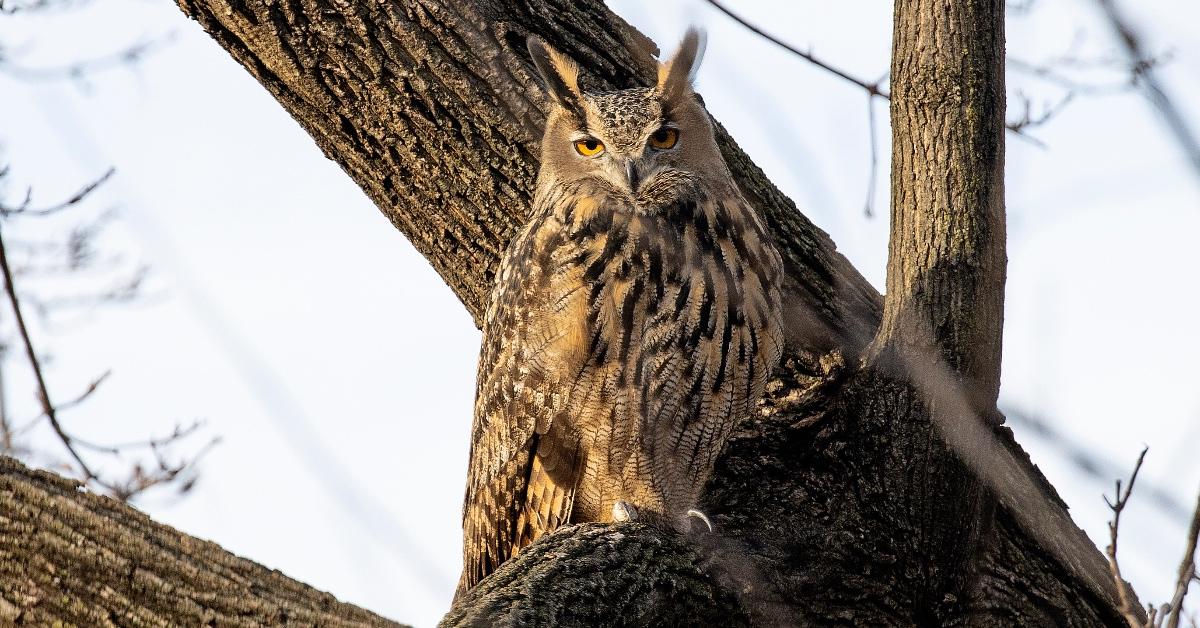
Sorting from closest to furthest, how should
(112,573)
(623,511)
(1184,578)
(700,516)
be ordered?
(1184,578) < (112,573) < (700,516) < (623,511)

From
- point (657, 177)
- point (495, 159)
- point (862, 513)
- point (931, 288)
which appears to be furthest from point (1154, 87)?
point (495, 159)

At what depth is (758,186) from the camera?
3.30 metres

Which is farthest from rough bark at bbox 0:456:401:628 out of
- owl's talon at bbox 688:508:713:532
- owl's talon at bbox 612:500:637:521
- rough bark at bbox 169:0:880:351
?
rough bark at bbox 169:0:880:351

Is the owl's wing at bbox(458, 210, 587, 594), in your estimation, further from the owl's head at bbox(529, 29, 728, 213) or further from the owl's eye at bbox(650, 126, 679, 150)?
the owl's eye at bbox(650, 126, 679, 150)

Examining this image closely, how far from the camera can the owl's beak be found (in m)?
2.96

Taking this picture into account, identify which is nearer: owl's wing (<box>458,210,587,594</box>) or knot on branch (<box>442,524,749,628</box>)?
knot on branch (<box>442,524,749,628</box>)

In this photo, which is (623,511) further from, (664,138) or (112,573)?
(112,573)

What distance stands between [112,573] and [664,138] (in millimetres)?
1849

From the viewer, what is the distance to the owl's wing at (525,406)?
2811 millimetres

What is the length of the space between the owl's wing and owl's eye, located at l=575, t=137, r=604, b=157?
0.25 meters

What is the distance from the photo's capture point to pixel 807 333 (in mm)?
3033

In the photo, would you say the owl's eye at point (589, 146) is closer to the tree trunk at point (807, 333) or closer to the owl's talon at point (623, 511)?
the tree trunk at point (807, 333)

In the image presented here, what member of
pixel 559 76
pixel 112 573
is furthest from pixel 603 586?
pixel 559 76

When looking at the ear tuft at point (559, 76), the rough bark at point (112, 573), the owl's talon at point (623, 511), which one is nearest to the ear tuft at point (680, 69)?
the ear tuft at point (559, 76)
